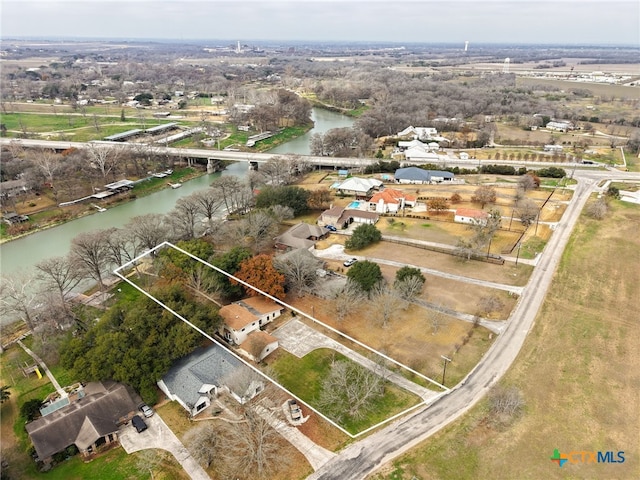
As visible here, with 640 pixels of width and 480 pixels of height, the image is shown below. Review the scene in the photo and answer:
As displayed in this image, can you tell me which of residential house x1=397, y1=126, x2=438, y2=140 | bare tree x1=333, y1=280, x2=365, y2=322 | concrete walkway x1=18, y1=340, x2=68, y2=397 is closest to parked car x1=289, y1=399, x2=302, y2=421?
bare tree x1=333, y1=280, x2=365, y2=322

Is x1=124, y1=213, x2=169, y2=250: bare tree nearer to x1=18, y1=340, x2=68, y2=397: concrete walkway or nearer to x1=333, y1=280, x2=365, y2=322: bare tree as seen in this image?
x1=18, y1=340, x2=68, y2=397: concrete walkway

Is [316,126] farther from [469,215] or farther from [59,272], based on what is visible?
[59,272]

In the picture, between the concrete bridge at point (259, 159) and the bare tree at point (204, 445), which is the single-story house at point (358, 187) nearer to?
the concrete bridge at point (259, 159)

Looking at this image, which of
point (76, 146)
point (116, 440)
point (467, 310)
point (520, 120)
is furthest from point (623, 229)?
point (76, 146)

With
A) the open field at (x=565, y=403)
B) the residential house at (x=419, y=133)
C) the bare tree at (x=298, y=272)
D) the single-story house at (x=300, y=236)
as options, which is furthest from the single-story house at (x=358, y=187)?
the residential house at (x=419, y=133)

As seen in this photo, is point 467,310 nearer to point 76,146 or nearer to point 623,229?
point 623,229
